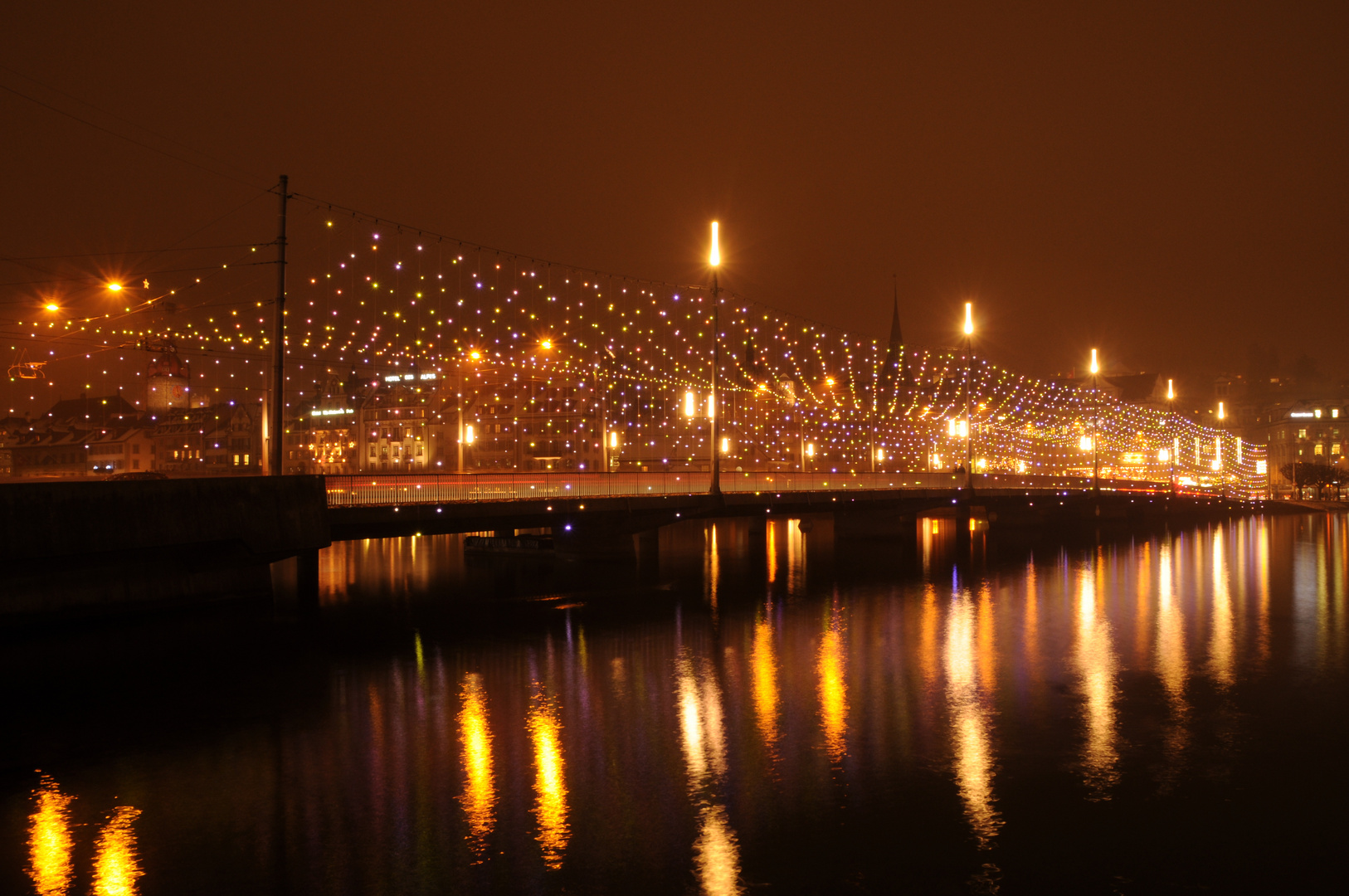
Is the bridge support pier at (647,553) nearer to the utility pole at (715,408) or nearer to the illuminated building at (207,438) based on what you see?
the utility pole at (715,408)

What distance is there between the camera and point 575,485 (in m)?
30.6

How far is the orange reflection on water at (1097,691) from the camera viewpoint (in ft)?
42.2

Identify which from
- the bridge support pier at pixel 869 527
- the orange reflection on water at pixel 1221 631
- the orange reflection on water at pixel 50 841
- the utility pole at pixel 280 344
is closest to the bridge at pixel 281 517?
the utility pole at pixel 280 344

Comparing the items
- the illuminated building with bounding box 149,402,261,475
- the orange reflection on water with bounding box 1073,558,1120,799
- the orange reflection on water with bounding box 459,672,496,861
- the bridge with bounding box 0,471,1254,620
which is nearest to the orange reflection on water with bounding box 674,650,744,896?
the orange reflection on water with bounding box 459,672,496,861

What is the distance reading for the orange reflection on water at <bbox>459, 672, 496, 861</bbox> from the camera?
10.6 meters

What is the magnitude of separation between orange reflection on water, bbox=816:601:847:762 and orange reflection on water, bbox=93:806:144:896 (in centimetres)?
849

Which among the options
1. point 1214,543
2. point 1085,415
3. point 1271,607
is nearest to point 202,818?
point 1271,607

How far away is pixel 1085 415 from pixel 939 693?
217ft

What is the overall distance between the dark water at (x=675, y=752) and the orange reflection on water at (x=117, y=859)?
1.9 inches

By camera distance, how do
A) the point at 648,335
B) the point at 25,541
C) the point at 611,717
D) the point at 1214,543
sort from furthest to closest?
the point at 1214,543 < the point at 648,335 < the point at 25,541 < the point at 611,717

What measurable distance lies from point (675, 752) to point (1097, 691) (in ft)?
29.4

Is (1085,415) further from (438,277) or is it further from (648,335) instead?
(438,277)

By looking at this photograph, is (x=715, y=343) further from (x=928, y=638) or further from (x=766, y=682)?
(x=766, y=682)

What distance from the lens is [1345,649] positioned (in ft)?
73.3
